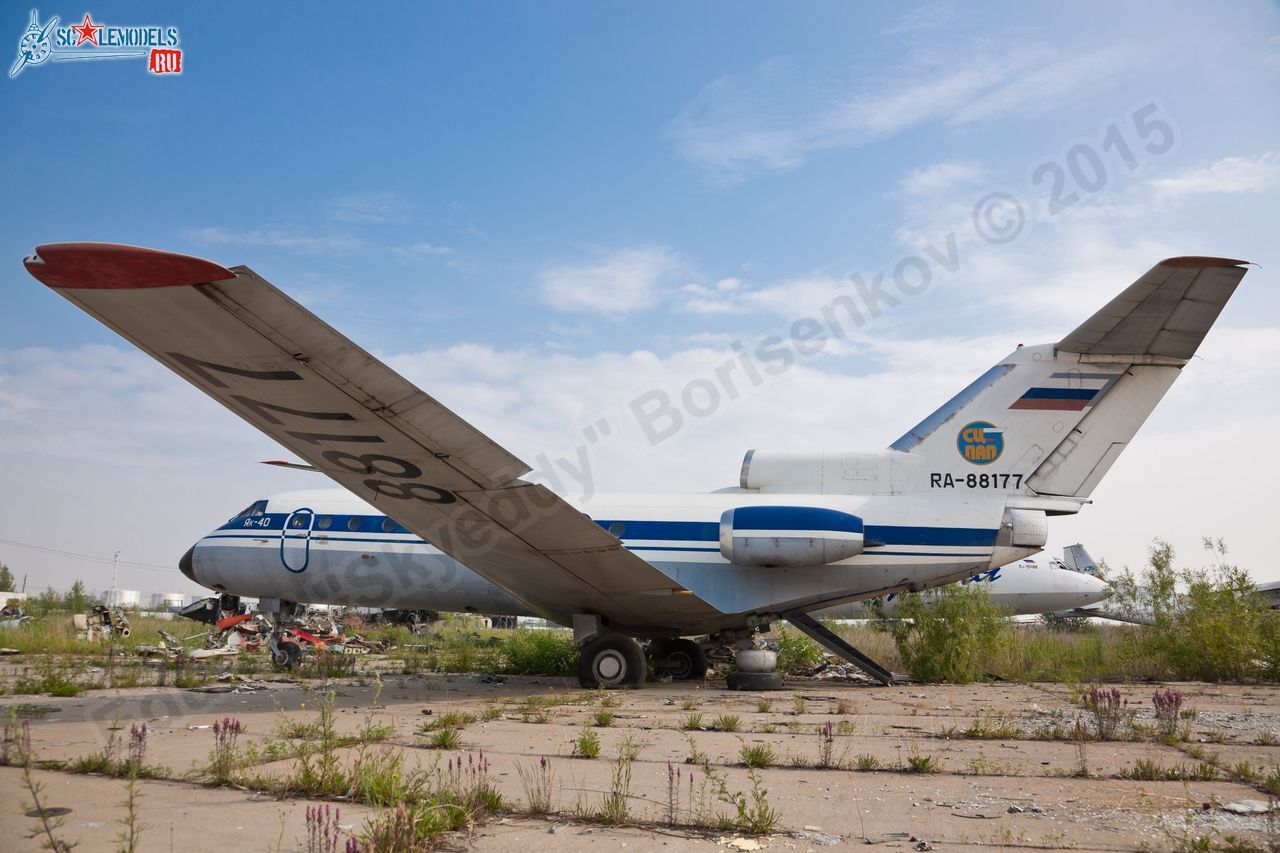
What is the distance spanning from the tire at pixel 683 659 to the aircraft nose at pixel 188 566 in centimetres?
910

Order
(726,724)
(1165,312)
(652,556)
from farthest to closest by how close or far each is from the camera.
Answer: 1. (652,556)
2. (1165,312)
3. (726,724)

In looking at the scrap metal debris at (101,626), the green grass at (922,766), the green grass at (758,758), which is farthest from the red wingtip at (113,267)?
the scrap metal debris at (101,626)

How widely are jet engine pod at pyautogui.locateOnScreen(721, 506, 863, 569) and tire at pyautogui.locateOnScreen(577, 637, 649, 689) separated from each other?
1.99 meters

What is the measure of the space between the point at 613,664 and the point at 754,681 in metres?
2.14

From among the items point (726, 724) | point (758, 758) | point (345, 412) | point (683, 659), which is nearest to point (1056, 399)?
point (683, 659)

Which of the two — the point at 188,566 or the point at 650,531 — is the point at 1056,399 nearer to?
the point at 650,531

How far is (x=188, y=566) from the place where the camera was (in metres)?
15.7

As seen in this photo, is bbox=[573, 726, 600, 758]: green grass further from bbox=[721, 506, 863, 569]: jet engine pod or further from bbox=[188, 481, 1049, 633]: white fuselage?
bbox=[721, 506, 863, 569]: jet engine pod

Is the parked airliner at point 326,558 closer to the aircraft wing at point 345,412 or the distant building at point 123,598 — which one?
the aircraft wing at point 345,412

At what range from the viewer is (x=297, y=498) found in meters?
15.2

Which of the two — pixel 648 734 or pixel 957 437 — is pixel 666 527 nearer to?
pixel 957 437

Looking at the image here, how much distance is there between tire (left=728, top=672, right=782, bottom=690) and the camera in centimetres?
1195

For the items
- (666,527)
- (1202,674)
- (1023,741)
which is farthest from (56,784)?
(1202,674)

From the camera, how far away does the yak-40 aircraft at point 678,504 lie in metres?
7.74
